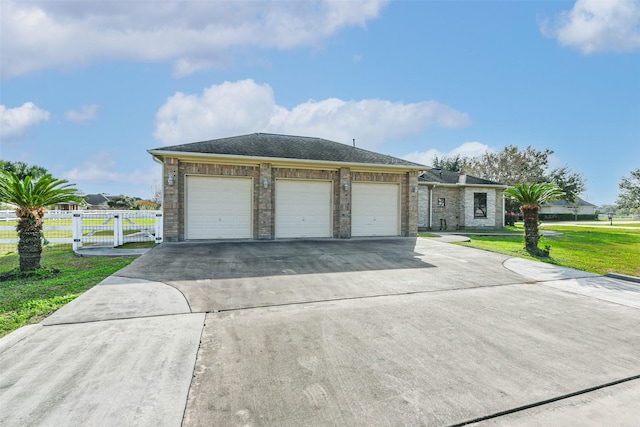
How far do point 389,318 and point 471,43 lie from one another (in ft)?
47.9

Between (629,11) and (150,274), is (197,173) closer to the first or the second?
(150,274)

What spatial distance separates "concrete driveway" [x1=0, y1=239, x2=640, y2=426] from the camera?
2385mm

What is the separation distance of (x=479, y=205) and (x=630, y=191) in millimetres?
26455

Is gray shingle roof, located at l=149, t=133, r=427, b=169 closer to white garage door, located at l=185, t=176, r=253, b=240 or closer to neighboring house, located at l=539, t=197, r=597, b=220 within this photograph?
white garage door, located at l=185, t=176, r=253, b=240

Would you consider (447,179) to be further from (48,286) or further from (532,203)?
(48,286)

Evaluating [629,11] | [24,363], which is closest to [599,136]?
[629,11]

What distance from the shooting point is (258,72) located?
14516mm

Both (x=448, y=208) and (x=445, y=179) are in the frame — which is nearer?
(x=448, y=208)

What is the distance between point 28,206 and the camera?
23.2 feet

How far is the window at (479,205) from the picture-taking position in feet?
74.4

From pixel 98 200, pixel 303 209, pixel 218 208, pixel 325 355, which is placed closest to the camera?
pixel 325 355

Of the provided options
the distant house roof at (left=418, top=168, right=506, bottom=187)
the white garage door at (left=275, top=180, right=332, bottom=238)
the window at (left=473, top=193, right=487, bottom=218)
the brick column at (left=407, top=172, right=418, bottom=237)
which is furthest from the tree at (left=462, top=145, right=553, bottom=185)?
the white garage door at (left=275, top=180, right=332, bottom=238)

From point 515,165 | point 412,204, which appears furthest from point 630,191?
point 412,204

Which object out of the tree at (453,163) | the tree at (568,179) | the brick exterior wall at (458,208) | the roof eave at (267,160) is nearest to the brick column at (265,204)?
the roof eave at (267,160)
